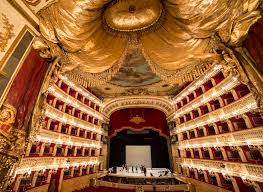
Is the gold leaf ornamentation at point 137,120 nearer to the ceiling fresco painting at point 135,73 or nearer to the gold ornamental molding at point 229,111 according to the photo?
the ceiling fresco painting at point 135,73

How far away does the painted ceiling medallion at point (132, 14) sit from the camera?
12.7 ft

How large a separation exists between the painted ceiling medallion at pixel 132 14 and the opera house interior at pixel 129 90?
26 mm

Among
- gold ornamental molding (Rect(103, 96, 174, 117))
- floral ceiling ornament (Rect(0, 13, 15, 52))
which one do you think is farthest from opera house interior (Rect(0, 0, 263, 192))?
gold ornamental molding (Rect(103, 96, 174, 117))

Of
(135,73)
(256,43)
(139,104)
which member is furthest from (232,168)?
(139,104)

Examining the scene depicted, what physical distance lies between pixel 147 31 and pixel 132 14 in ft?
2.17

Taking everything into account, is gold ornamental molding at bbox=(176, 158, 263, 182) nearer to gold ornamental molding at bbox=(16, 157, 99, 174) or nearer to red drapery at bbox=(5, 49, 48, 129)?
red drapery at bbox=(5, 49, 48, 129)

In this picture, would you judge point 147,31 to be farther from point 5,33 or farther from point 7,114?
point 7,114

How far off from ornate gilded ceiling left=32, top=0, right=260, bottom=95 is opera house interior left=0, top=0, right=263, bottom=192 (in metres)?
0.02

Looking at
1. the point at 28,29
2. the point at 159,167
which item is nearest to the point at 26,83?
the point at 28,29

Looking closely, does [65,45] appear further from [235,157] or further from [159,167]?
[159,167]

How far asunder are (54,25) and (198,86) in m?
11.8

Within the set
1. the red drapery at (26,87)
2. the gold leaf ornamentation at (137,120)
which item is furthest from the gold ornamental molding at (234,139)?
the red drapery at (26,87)

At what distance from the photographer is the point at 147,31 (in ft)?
14.7

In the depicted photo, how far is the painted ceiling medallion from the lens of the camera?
12.7 feet
